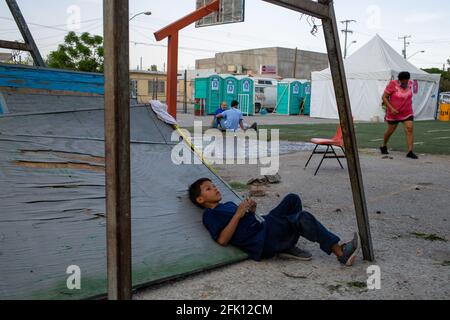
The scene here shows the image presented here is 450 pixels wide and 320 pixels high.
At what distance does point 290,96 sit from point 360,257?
29901 millimetres

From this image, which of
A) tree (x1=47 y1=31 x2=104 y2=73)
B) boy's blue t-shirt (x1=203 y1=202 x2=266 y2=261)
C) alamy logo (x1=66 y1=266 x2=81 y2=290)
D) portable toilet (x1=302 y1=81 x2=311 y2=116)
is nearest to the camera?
alamy logo (x1=66 y1=266 x2=81 y2=290)

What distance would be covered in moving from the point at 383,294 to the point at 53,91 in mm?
3472

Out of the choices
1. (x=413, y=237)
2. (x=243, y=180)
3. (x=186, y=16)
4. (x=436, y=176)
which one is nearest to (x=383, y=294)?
(x=413, y=237)

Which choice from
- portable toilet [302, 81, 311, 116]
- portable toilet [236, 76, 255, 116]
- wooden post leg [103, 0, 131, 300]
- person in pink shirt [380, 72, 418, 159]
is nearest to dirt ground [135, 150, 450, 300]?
wooden post leg [103, 0, 131, 300]

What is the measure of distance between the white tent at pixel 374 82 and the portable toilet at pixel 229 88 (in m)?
5.05

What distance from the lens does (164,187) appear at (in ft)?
12.6

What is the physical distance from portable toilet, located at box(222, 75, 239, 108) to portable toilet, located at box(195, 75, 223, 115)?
336mm

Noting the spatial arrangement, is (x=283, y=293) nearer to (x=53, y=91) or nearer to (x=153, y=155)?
(x=153, y=155)

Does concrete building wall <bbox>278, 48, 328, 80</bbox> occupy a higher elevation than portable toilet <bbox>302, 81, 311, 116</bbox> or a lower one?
higher

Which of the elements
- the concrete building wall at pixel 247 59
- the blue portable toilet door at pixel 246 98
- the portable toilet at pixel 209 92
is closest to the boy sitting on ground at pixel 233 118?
the portable toilet at pixel 209 92

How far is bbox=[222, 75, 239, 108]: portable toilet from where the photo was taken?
91.8 ft

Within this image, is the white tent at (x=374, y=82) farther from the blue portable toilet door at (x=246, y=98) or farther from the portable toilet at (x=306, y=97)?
the portable toilet at (x=306, y=97)

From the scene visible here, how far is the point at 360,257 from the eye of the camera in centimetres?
358

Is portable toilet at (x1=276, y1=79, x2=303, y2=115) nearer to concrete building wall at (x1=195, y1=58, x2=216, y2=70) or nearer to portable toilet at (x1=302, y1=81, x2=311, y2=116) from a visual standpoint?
portable toilet at (x1=302, y1=81, x2=311, y2=116)
